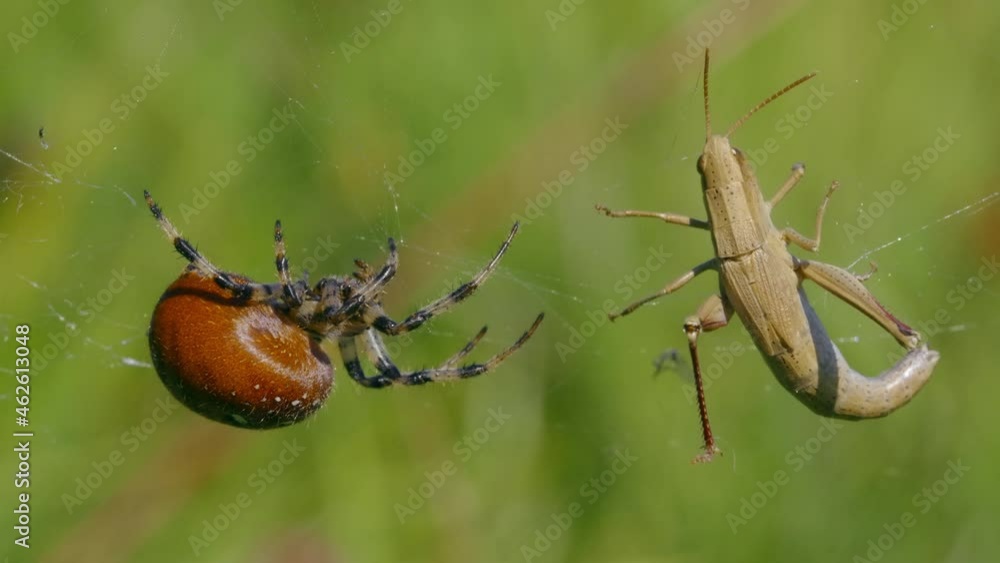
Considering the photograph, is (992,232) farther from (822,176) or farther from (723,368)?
(723,368)

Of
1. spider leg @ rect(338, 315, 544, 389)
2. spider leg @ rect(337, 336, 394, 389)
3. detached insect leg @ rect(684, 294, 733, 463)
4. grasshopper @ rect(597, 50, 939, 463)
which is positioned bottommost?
spider leg @ rect(337, 336, 394, 389)

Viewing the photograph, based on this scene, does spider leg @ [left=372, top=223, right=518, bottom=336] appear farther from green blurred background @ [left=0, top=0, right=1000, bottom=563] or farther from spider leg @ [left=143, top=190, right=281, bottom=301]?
green blurred background @ [left=0, top=0, right=1000, bottom=563]

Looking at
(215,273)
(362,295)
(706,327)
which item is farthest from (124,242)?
(706,327)

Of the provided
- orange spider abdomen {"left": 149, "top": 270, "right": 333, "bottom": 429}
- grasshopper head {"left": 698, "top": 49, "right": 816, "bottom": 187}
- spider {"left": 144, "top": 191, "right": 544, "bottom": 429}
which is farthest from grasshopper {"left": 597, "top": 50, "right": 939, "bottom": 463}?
orange spider abdomen {"left": 149, "top": 270, "right": 333, "bottom": 429}

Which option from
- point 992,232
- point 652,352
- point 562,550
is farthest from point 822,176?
point 562,550

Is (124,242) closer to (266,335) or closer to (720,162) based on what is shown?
(266,335)

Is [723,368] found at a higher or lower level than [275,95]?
higher
